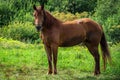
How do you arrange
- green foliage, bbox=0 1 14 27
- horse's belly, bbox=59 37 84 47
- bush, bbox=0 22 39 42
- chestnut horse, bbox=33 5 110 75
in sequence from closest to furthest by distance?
1. chestnut horse, bbox=33 5 110 75
2. horse's belly, bbox=59 37 84 47
3. bush, bbox=0 22 39 42
4. green foliage, bbox=0 1 14 27

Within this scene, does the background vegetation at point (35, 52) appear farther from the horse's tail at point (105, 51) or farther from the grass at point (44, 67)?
the horse's tail at point (105, 51)

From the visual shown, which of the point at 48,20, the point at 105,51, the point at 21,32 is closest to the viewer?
the point at 48,20

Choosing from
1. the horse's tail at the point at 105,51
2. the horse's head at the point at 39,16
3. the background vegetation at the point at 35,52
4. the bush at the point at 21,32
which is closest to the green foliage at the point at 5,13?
the background vegetation at the point at 35,52

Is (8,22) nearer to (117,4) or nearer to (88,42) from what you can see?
(117,4)

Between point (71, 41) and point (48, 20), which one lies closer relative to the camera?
point (48, 20)

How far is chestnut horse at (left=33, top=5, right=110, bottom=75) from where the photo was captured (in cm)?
906

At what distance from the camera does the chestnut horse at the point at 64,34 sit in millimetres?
9062

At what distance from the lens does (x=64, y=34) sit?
938cm

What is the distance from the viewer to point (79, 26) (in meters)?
9.63

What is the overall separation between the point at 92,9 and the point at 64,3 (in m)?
2.89

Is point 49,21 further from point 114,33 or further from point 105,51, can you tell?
point 114,33

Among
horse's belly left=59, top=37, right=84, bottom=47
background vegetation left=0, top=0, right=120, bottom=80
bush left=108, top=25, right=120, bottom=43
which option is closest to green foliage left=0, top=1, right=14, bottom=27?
background vegetation left=0, top=0, right=120, bottom=80

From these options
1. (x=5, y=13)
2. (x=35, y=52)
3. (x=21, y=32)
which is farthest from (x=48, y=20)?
(x=5, y=13)

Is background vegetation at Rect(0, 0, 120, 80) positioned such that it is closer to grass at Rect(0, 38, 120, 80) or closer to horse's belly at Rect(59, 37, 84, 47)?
grass at Rect(0, 38, 120, 80)
